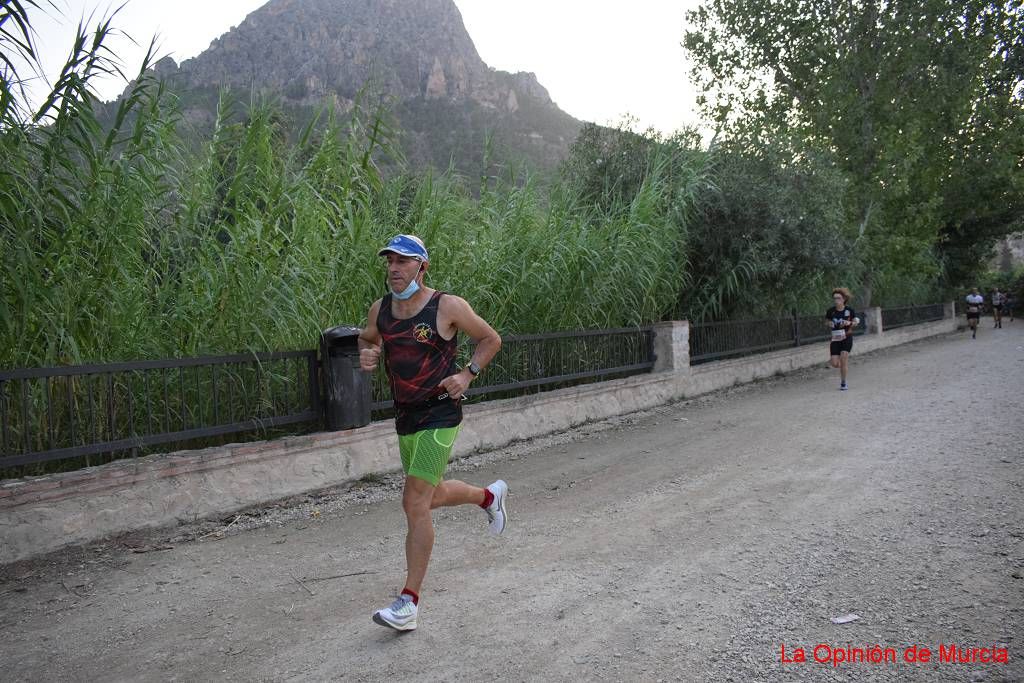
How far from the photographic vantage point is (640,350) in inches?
423

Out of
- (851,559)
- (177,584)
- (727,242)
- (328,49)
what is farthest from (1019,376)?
(328,49)

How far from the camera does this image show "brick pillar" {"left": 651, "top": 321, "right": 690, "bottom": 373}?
1095cm

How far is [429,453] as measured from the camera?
3459 millimetres

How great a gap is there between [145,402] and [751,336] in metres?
11.5

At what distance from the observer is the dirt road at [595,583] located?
3006mm

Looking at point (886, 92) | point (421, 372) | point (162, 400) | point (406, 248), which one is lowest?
point (162, 400)

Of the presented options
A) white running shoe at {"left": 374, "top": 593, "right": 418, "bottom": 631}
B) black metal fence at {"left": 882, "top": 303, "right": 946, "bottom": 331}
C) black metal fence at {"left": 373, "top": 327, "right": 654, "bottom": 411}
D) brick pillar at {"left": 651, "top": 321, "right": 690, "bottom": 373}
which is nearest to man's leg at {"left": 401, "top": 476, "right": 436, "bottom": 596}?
white running shoe at {"left": 374, "top": 593, "right": 418, "bottom": 631}

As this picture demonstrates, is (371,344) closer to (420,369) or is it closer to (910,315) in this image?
(420,369)

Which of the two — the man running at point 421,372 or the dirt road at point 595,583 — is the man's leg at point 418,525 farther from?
the dirt road at point 595,583

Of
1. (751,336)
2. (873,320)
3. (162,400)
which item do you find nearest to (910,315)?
(873,320)

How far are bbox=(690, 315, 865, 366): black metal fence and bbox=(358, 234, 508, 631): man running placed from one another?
8961 mm

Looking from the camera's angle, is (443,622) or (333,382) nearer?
(443,622)

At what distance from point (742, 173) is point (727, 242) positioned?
1382mm

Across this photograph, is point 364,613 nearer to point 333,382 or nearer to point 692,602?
point 692,602
